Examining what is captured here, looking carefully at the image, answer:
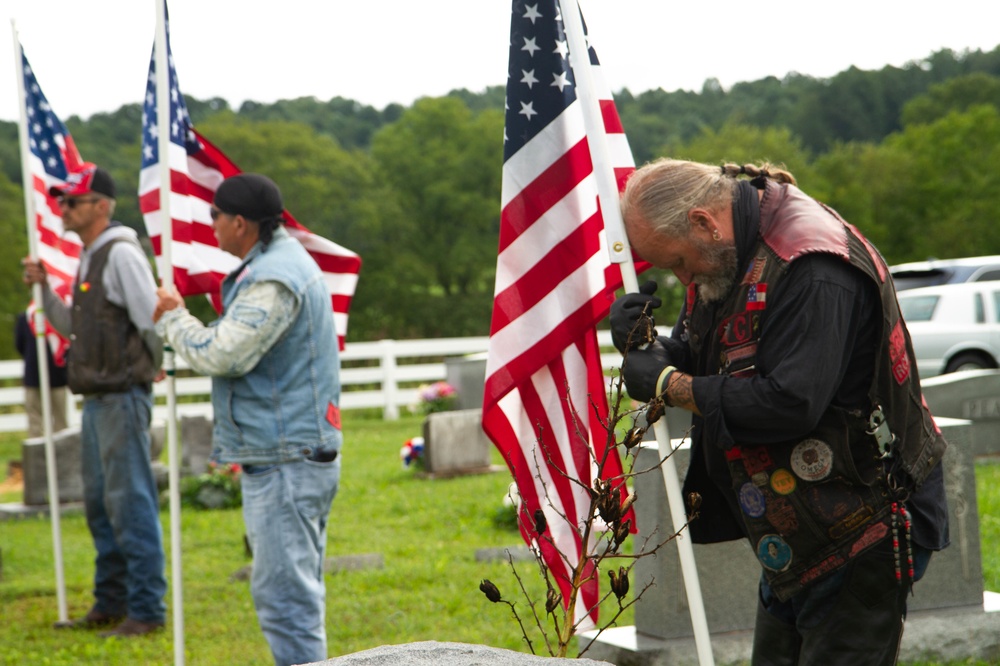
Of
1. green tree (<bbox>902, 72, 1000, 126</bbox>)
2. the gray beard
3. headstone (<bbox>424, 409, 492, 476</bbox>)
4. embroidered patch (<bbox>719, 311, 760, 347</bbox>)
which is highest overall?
green tree (<bbox>902, 72, 1000, 126</bbox>)

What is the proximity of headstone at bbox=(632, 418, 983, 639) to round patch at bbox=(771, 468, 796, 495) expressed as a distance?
1820mm

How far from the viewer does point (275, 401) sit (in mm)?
4605

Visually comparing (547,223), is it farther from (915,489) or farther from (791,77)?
(791,77)

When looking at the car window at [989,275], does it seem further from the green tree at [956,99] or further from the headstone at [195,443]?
the green tree at [956,99]

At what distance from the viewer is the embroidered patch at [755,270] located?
3049mm

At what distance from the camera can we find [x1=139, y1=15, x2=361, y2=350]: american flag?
5.73m

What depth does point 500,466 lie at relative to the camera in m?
13.4

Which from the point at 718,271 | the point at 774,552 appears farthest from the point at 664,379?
the point at 774,552

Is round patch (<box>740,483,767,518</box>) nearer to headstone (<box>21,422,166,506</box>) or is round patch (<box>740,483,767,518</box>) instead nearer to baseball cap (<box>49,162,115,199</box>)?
baseball cap (<box>49,162,115,199</box>)

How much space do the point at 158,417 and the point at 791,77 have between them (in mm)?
79684

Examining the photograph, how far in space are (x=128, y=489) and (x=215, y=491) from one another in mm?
5383

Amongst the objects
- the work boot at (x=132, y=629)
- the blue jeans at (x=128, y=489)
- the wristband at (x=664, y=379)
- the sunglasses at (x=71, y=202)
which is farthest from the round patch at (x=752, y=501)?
the sunglasses at (x=71, y=202)

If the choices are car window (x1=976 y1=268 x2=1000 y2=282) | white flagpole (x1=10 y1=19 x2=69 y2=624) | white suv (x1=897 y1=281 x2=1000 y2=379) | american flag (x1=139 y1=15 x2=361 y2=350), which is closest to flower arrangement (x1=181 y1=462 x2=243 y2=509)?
white flagpole (x1=10 y1=19 x2=69 y2=624)

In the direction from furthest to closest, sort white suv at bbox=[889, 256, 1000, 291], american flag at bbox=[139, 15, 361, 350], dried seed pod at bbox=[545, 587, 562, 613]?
1. white suv at bbox=[889, 256, 1000, 291]
2. american flag at bbox=[139, 15, 361, 350]
3. dried seed pod at bbox=[545, 587, 562, 613]
